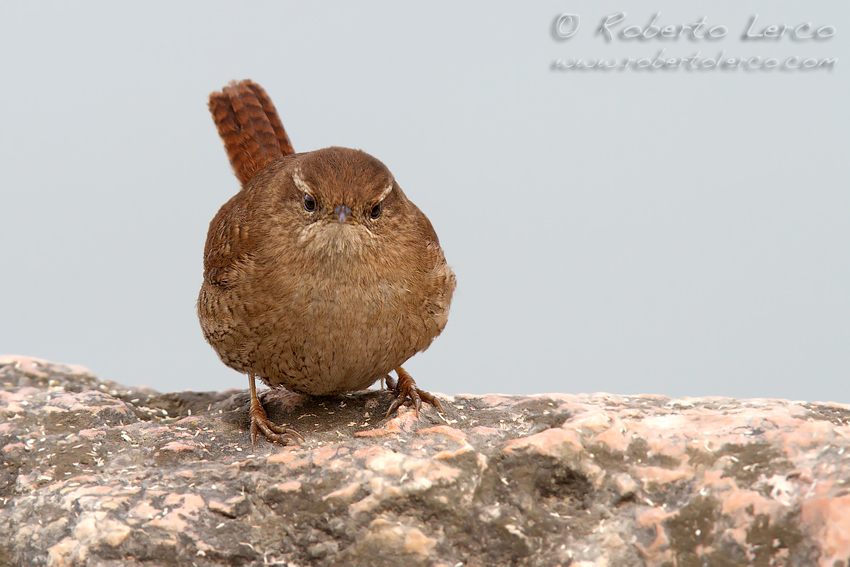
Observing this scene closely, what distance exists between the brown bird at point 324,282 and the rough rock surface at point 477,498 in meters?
0.37

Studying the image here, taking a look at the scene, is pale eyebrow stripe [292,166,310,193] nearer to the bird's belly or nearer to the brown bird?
the brown bird

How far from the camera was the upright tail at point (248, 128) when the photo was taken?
4.70 m

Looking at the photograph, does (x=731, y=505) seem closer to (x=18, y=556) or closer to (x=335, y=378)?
(x=335, y=378)

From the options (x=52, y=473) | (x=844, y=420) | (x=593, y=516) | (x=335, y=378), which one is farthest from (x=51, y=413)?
(x=844, y=420)

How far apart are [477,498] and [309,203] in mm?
1454

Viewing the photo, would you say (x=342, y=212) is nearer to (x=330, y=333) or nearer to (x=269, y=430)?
(x=330, y=333)

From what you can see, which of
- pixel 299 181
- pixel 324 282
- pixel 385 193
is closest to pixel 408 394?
pixel 324 282

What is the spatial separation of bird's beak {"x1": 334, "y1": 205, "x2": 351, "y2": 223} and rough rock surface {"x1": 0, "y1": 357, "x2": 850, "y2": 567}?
3.03 feet

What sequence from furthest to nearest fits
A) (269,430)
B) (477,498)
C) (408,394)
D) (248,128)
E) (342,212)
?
(248,128), (408,394), (269,430), (342,212), (477,498)

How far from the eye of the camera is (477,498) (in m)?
2.83

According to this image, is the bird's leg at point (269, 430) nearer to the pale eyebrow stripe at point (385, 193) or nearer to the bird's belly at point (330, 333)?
the bird's belly at point (330, 333)

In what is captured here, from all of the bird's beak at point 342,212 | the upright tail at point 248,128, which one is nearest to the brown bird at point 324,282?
the bird's beak at point 342,212

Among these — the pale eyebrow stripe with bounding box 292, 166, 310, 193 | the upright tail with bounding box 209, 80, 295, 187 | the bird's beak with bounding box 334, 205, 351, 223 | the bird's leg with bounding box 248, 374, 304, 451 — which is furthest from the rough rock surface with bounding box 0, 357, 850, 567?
the upright tail with bounding box 209, 80, 295, 187

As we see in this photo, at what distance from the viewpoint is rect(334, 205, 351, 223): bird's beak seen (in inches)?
130
